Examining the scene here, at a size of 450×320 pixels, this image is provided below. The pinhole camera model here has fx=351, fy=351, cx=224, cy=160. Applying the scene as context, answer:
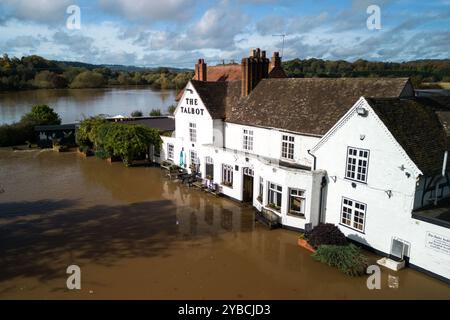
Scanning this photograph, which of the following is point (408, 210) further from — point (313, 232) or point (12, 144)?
point (12, 144)

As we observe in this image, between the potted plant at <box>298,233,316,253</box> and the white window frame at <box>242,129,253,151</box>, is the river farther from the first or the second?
the potted plant at <box>298,233,316,253</box>

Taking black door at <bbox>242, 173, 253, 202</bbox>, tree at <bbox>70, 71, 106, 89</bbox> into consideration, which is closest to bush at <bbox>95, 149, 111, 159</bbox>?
black door at <bbox>242, 173, 253, 202</bbox>

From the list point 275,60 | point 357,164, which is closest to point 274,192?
point 357,164

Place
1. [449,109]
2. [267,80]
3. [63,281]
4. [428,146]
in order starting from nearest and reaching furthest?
[63,281] < [428,146] < [449,109] < [267,80]

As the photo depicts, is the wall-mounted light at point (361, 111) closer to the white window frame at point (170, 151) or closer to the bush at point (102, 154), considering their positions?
the white window frame at point (170, 151)

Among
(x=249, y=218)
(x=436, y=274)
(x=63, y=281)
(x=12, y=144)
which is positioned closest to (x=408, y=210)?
(x=436, y=274)

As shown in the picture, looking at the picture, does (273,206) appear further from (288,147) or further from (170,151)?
(170,151)
